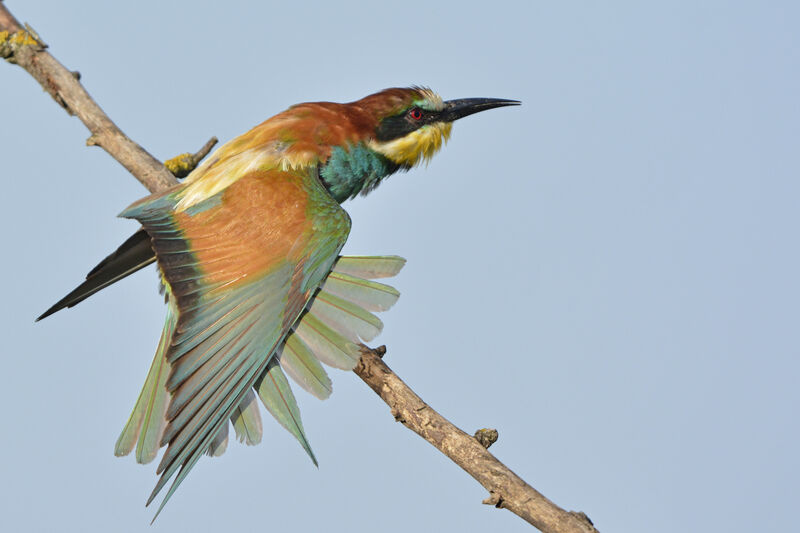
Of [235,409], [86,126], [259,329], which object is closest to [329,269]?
[259,329]

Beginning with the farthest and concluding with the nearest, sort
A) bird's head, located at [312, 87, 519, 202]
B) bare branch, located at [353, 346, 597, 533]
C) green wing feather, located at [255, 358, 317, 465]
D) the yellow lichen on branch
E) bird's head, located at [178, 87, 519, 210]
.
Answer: the yellow lichen on branch
bird's head, located at [312, 87, 519, 202]
bird's head, located at [178, 87, 519, 210]
green wing feather, located at [255, 358, 317, 465]
bare branch, located at [353, 346, 597, 533]

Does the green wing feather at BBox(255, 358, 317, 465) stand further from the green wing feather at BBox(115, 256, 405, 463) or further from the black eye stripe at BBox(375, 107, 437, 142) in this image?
the black eye stripe at BBox(375, 107, 437, 142)

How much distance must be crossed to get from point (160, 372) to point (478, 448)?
1.28 m

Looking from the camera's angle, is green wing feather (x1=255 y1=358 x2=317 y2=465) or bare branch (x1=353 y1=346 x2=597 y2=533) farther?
green wing feather (x1=255 y1=358 x2=317 y2=465)

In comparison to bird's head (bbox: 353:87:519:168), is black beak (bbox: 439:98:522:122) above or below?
above

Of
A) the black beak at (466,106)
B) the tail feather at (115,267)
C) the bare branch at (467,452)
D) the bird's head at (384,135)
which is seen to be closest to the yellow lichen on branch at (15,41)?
the tail feather at (115,267)

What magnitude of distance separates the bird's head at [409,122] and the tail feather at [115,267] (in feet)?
3.23

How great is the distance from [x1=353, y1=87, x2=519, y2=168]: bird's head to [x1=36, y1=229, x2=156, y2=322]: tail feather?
0.98 metres

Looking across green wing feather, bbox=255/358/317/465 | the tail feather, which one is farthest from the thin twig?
the tail feather

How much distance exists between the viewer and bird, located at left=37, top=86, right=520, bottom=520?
3066 mm

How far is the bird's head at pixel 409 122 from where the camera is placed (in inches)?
153

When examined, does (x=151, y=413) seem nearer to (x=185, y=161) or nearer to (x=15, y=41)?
(x=185, y=161)

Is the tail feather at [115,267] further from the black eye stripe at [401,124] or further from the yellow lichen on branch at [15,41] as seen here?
the yellow lichen on branch at [15,41]

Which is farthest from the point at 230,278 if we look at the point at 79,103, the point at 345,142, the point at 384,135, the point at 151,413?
the point at 79,103
